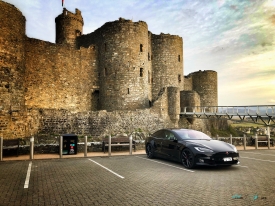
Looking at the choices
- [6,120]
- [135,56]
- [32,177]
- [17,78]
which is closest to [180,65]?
[135,56]

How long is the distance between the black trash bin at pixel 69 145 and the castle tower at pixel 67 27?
70.1 ft

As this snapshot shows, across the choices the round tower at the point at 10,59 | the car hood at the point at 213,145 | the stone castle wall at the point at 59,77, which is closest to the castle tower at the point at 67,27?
the stone castle wall at the point at 59,77

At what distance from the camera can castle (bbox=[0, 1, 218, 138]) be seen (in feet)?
62.8

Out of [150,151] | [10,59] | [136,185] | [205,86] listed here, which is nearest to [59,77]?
[10,59]

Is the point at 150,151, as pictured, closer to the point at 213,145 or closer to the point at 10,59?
the point at 213,145

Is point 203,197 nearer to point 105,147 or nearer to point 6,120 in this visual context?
point 105,147

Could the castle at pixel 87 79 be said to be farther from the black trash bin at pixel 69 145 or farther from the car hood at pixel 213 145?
the car hood at pixel 213 145

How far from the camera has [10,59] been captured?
1923 centimetres

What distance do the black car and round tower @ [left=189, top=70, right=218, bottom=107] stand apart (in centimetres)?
3151

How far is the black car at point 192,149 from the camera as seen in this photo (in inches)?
372

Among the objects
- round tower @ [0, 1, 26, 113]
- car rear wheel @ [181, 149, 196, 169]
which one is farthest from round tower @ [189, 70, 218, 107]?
car rear wheel @ [181, 149, 196, 169]

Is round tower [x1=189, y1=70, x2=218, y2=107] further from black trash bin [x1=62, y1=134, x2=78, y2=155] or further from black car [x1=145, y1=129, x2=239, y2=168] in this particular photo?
black car [x1=145, y1=129, x2=239, y2=168]

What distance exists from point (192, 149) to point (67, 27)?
1137 inches

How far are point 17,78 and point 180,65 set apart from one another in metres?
22.0
